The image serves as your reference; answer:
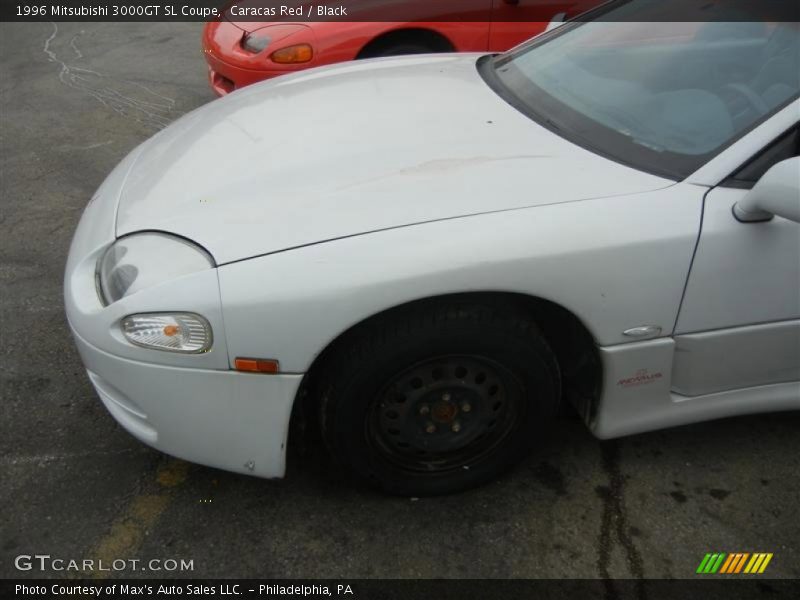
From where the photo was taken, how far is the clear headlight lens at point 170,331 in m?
1.85

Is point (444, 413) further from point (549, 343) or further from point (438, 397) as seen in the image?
point (549, 343)

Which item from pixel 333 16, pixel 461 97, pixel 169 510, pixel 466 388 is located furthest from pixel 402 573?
pixel 333 16

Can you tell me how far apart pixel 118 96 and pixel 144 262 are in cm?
449

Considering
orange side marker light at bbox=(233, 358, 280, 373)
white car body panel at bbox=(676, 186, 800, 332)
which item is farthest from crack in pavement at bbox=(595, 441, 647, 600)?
orange side marker light at bbox=(233, 358, 280, 373)

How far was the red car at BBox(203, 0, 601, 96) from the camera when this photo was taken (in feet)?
14.4

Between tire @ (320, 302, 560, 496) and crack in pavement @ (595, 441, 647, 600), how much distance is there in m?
0.32

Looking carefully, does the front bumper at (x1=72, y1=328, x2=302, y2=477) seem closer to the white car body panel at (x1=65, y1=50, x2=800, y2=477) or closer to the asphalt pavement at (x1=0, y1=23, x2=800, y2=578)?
the white car body panel at (x1=65, y1=50, x2=800, y2=477)

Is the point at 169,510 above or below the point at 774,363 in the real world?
below

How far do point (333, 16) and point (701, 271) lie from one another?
3216 mm

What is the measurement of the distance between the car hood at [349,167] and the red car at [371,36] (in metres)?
1.68

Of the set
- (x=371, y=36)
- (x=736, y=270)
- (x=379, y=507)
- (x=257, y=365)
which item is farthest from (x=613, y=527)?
(x=371, y=36)

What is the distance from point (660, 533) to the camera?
218 centimetres

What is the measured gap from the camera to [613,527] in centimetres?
220

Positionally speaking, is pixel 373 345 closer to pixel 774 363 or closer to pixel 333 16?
pixel 774 363
